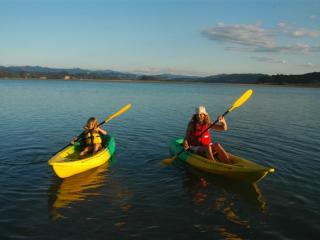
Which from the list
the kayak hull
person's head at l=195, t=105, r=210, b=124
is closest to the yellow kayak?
the kayak hull

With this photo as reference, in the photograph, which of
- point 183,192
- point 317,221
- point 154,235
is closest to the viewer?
point 154,235

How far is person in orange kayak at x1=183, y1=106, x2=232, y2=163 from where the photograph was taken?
11769 millimetres

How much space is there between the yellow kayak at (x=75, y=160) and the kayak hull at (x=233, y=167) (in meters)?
2.74

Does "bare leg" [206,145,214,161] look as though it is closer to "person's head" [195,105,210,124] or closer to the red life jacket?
the red life jacket

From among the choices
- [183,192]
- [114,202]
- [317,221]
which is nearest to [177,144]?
[183,192]

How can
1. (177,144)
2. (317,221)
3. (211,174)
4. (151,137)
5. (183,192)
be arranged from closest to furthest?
(317,221)
(183,192)
(211,174)
(177,144)
(151,137)

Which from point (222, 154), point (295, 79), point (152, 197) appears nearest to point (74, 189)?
point (152, 197)

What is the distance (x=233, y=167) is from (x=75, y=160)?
497 cm

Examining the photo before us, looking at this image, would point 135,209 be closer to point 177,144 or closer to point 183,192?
point 183,192

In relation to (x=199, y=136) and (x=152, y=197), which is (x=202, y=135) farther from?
(x=152, y=197)

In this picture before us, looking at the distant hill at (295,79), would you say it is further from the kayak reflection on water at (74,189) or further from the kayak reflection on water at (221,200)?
the kayak reflection on water at (74,189)

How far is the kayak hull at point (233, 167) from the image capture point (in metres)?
10.0

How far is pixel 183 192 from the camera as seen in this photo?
32.9 ft

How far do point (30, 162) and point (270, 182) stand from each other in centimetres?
790
